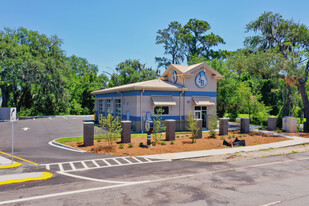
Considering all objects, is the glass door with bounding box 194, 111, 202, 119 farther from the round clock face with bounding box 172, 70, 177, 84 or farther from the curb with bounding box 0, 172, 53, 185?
the curb with bounding box 0, 172, 53, 185

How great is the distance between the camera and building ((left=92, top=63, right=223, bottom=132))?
2220cm

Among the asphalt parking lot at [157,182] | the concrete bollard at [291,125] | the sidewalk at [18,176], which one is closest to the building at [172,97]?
the concrete bollard at [291,125]

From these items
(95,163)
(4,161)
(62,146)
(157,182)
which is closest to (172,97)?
(62,146)

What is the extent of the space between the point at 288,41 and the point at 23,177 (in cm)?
3063

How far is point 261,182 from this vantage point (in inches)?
351

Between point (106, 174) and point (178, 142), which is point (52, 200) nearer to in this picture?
point (106, 174)

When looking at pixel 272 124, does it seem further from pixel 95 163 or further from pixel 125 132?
pixel 95 163

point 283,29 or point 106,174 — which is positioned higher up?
point 283,29

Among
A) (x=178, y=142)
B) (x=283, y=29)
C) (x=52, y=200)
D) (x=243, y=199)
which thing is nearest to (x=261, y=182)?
(x=243, y=199)

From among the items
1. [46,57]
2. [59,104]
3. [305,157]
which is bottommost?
[305,157]

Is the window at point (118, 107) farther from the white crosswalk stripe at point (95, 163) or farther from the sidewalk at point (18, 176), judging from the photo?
the sidewalk at point (18, 176)

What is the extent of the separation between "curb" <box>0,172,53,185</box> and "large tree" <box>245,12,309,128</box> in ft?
79.8

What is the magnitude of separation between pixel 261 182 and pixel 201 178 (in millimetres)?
2324

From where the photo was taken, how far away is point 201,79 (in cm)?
2539
